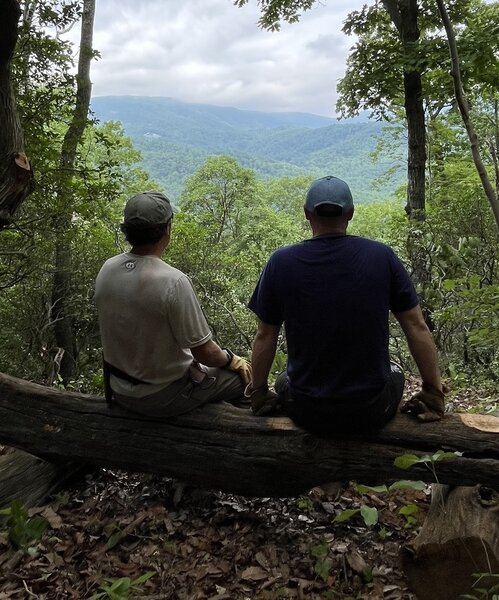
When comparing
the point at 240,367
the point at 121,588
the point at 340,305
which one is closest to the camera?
the point at 121,588

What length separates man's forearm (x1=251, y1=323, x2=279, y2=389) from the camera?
323cm

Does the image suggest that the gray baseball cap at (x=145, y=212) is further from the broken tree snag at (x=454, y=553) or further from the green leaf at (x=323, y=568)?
the broken tree snag at (x=454, y=553)

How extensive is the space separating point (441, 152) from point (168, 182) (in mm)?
96516

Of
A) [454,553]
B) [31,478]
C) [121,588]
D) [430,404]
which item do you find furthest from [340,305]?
[31,478]

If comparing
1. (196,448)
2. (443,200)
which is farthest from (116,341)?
(443,200)

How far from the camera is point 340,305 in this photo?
9.59 ft

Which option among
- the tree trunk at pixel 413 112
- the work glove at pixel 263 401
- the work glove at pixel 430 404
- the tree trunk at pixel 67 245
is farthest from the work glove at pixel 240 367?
the tree trunk at pixel 413 112

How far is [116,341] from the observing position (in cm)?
341

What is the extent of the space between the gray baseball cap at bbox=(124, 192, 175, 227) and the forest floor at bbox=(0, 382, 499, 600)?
1.97m

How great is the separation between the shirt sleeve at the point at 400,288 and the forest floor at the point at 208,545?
1.05 meters

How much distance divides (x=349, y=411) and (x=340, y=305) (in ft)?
2.09

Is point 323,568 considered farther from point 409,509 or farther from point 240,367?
point 240,367

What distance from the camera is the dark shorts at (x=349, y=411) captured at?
306 cm

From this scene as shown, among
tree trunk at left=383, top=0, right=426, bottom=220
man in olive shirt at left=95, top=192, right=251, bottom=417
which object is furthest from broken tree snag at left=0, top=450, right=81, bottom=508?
tree trunk at left=383, top=0, right=426, bottom=220
